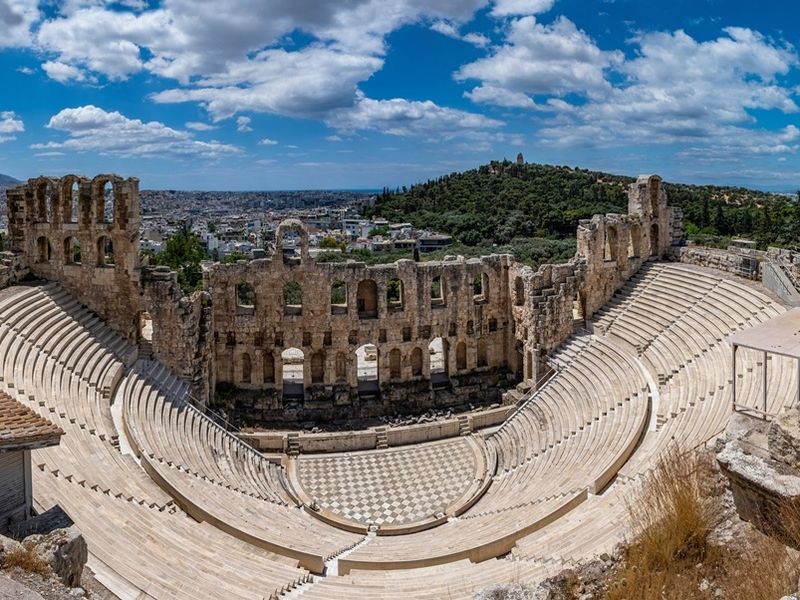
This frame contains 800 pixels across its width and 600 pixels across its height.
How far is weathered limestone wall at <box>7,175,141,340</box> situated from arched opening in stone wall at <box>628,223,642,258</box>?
69.6 ft

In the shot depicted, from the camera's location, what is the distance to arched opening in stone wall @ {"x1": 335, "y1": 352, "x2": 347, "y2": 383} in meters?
27.3

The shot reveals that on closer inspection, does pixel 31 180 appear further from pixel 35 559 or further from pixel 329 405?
pixel 35 559

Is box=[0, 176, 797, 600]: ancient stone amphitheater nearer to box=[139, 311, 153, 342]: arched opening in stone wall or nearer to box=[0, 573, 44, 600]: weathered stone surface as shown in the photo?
box=[139, 311, 153, 342]: arched opening in stone wall

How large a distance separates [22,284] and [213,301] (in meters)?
6.91

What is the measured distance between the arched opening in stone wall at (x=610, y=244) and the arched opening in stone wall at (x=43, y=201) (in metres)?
23.2

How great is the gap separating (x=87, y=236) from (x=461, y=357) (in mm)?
16428

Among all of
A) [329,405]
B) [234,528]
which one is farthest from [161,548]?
[329,405]

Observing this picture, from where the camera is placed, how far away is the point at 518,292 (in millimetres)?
28203

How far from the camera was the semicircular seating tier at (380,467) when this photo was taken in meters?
12.3

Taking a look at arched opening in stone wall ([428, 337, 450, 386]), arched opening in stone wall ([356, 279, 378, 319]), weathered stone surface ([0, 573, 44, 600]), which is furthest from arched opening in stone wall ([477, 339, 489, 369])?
weathered stone surface ([0, 573, 44, 600])

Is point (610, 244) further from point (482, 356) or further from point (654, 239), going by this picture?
point (482, 356)

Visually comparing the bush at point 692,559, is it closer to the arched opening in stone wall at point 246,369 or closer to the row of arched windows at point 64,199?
the arched opening in stone wall at point 246,369

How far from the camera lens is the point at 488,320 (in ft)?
94.1

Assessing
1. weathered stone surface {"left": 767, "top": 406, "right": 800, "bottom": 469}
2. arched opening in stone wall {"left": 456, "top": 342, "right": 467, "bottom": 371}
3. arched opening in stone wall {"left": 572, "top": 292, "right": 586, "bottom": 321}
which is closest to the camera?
weathered stone surface {"left": 767, "top": 406, "right": 800, "bottom": 469}
